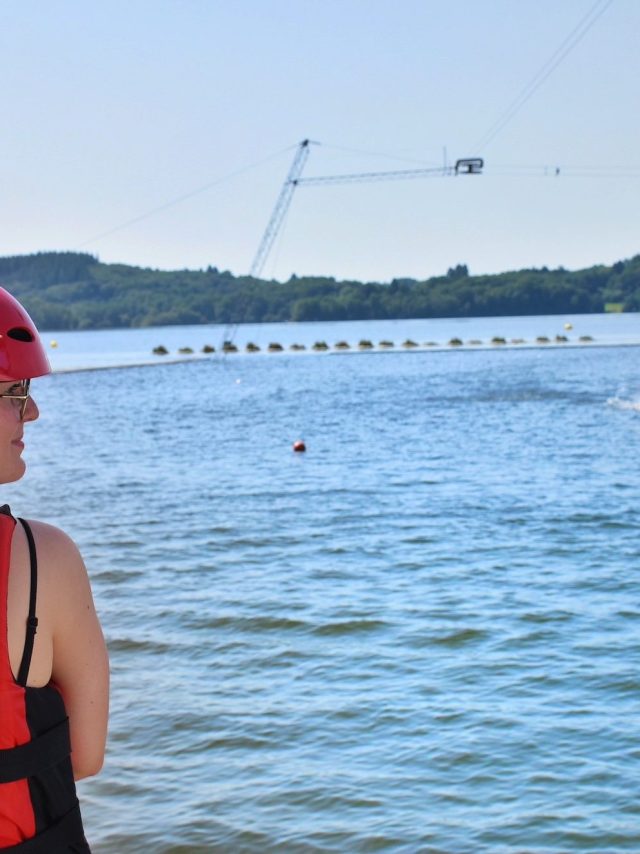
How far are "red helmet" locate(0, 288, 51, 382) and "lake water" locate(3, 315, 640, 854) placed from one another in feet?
18.6

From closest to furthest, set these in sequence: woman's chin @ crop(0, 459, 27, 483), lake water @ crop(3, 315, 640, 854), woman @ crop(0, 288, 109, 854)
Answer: woman @ crop(0, 288, 109, 854), woman's chin @ crop(0, 459, 27, 483), lake water @ crop(3, 315, 640, 854)

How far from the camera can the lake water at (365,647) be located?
26.1 feet

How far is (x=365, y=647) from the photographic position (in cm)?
1214

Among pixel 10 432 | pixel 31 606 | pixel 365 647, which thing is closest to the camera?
pixel 31 606

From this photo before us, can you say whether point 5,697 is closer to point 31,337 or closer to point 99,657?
point 99,657

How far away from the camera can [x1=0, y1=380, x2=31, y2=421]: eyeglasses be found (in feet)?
7.64

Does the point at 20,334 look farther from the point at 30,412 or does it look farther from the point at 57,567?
the point at 57,567

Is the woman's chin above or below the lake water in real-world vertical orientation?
above

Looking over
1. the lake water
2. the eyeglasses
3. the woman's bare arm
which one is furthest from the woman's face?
the lake water

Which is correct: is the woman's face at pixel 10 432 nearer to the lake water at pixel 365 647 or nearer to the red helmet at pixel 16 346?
the red helmet at pixel 16 346

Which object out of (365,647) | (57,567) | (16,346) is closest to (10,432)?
(16,346)

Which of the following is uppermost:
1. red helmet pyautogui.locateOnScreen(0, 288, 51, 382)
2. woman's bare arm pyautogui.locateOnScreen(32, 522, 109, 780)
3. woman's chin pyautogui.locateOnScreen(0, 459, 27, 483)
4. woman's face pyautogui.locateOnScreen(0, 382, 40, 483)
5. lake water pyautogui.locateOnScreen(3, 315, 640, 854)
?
red helmet pyautogui.locateOnScreen(0, 288, 51, 382)

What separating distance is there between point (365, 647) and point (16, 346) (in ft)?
33.4

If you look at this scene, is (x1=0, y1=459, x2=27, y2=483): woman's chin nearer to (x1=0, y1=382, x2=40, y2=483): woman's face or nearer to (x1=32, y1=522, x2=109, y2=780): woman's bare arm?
(x1=0, y1=382, x2=40, y2=483): woman's face
